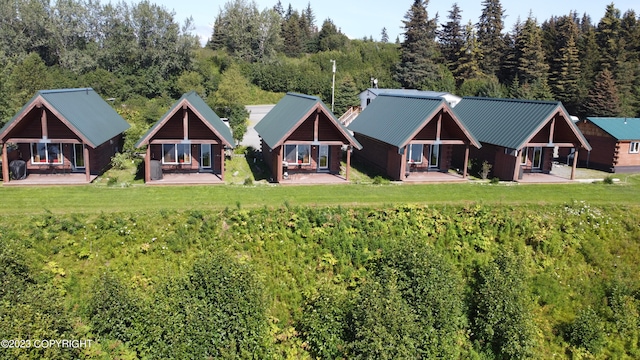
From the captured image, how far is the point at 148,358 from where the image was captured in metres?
13.6

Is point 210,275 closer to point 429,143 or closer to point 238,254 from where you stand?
point 238,254

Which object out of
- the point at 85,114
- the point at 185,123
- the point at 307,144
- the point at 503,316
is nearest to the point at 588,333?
the point at 503,316

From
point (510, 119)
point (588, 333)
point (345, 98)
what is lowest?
point (588, 333)

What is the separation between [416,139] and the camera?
2727cm

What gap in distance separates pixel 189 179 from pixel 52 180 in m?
6.48

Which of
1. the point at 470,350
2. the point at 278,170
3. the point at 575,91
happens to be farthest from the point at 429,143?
the point at 575,91

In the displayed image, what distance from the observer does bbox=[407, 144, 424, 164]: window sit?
28688mm

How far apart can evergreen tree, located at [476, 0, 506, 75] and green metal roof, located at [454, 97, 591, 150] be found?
37.2 metres

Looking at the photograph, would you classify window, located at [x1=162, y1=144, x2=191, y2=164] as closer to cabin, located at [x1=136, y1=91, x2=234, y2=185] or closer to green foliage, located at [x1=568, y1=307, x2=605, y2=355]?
cabin, located at [x1=136, y1=91, x2=234, y2=185]

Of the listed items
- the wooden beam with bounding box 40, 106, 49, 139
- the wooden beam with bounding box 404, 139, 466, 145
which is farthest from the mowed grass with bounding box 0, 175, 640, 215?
the wooden beam with bounding box 40, 106, 49, 139

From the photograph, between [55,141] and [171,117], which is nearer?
[55,141]

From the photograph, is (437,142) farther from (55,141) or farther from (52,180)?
(52,180)

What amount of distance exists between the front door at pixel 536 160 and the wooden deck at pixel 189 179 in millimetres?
18129

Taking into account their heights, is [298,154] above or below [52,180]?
above
